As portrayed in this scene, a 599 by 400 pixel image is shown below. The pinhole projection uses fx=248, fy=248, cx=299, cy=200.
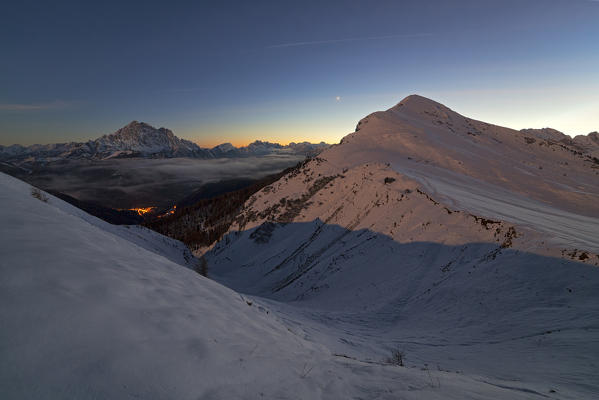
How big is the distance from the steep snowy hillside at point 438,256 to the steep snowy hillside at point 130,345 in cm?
305

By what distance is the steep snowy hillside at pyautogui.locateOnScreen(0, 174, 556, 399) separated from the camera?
2.95 m

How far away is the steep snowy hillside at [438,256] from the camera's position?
854 centimetres

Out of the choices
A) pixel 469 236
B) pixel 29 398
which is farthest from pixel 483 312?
pixel 29 398

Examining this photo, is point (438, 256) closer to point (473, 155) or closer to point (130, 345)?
point (130, 345)

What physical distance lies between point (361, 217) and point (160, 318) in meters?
27.6

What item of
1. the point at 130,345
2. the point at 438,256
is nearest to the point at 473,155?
the point at 438,256

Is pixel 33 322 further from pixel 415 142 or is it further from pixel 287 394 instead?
pixel 415 142

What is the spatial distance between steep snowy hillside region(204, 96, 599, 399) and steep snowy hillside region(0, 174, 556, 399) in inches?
120

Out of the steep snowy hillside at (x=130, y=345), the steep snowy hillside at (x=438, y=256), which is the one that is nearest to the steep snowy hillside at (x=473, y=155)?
the steep snowy hillside at (x=438, y=256)

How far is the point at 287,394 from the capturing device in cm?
402

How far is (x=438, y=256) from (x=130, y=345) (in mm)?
18993

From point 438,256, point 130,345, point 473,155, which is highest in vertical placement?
point 473,155

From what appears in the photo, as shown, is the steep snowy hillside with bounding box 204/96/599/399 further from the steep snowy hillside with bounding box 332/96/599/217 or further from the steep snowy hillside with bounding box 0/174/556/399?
the steep snowy hillside with bounding box 0/174/556/399

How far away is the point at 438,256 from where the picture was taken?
58.5 ft
